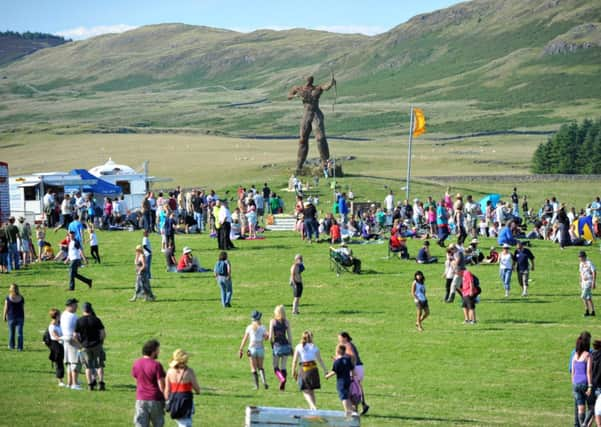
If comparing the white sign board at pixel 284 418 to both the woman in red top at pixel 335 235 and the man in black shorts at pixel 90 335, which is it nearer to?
the man in black shorts at pixel 90 335

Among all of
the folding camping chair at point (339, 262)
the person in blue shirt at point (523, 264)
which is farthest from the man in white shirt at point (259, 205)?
the person in blue shirt at point (523, 264)

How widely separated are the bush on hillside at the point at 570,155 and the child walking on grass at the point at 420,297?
216 feet

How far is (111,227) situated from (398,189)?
60.1ft

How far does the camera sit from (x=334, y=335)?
23.7 m

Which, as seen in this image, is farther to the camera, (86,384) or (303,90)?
(303,90)

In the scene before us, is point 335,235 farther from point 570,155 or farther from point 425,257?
point 570,155

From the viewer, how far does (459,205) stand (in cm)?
3616

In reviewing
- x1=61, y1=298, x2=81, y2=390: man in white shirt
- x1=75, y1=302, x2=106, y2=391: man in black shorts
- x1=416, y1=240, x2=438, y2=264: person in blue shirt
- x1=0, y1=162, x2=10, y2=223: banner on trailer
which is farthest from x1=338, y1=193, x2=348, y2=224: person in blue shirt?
x1=75, y1=302, x2=106, y2=391: man in black shorts

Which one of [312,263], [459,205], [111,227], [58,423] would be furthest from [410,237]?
[58,423]

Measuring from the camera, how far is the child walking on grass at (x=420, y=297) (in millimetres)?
23703

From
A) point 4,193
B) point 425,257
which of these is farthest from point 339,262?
point 4,193

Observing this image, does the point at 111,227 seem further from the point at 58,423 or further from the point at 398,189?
the point at 58,423

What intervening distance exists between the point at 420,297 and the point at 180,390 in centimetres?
1087

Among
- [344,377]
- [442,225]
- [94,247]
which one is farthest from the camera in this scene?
[442,225]
